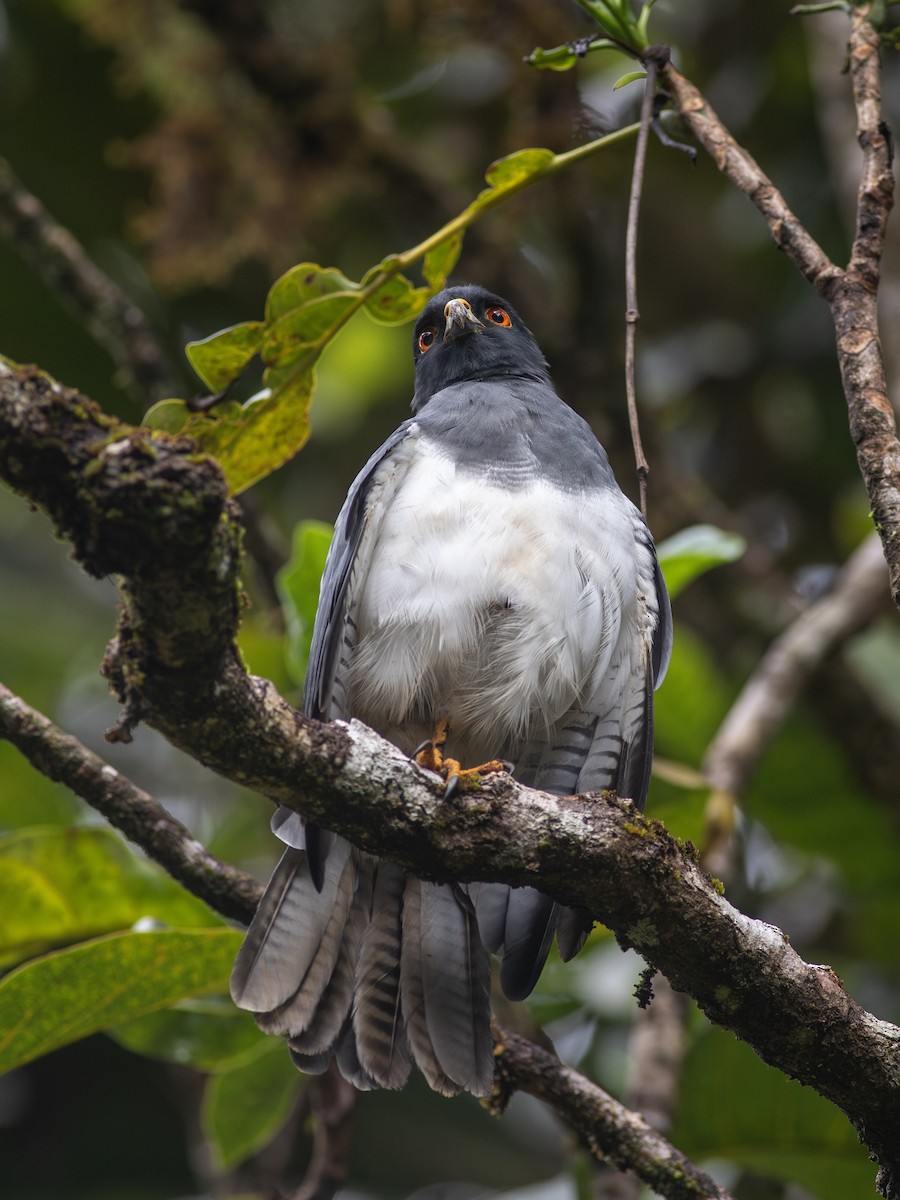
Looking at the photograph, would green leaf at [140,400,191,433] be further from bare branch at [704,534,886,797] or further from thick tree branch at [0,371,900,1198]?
bare branch at [704,534,886,797]

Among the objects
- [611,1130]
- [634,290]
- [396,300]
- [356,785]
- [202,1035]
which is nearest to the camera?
[356,785]

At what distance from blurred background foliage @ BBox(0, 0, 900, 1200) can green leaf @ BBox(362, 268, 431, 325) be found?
2.83 ft

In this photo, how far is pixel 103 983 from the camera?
9.59 ft

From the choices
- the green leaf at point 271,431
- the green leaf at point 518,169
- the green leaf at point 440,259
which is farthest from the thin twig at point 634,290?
the green leaf at point 271,431

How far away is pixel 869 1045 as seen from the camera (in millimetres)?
2354

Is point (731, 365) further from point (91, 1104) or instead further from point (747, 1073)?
point (91, 1104)

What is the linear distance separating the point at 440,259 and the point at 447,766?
1.26 m

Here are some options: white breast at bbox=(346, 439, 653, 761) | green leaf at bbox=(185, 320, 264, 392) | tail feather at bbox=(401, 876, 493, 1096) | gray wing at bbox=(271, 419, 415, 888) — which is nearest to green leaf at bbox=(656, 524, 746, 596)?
white breast at bbox=(346, 439, 653, 761)

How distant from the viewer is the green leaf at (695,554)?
12.8ft

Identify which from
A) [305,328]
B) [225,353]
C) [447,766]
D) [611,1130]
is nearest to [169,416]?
[225,353]

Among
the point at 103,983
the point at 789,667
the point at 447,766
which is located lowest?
the point at 103,983

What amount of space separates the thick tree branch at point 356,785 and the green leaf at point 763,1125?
1235 millimetres

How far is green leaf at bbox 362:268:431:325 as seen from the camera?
3.11m

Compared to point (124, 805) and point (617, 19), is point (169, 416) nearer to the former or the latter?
point (124, 805)
